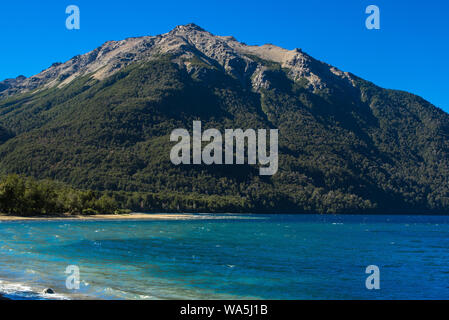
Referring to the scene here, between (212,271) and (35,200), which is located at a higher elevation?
(35,200)

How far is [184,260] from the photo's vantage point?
174 feet

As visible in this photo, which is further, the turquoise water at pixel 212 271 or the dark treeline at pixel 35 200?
the dark treeline at pixel 35 200

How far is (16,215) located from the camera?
139125mm

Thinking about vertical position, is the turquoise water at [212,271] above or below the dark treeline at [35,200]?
below

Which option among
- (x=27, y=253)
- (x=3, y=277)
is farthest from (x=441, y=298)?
(x=27, y=253)

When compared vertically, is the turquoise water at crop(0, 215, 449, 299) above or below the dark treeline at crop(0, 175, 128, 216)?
below

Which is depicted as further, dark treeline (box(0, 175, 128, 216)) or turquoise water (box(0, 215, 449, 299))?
dark treeline (box(0, 175, 128, 216))

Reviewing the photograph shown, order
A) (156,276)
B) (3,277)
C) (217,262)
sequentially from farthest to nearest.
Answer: (217,262)
(156,276)
(3,277)

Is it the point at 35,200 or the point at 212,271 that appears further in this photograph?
the point at 35,200
